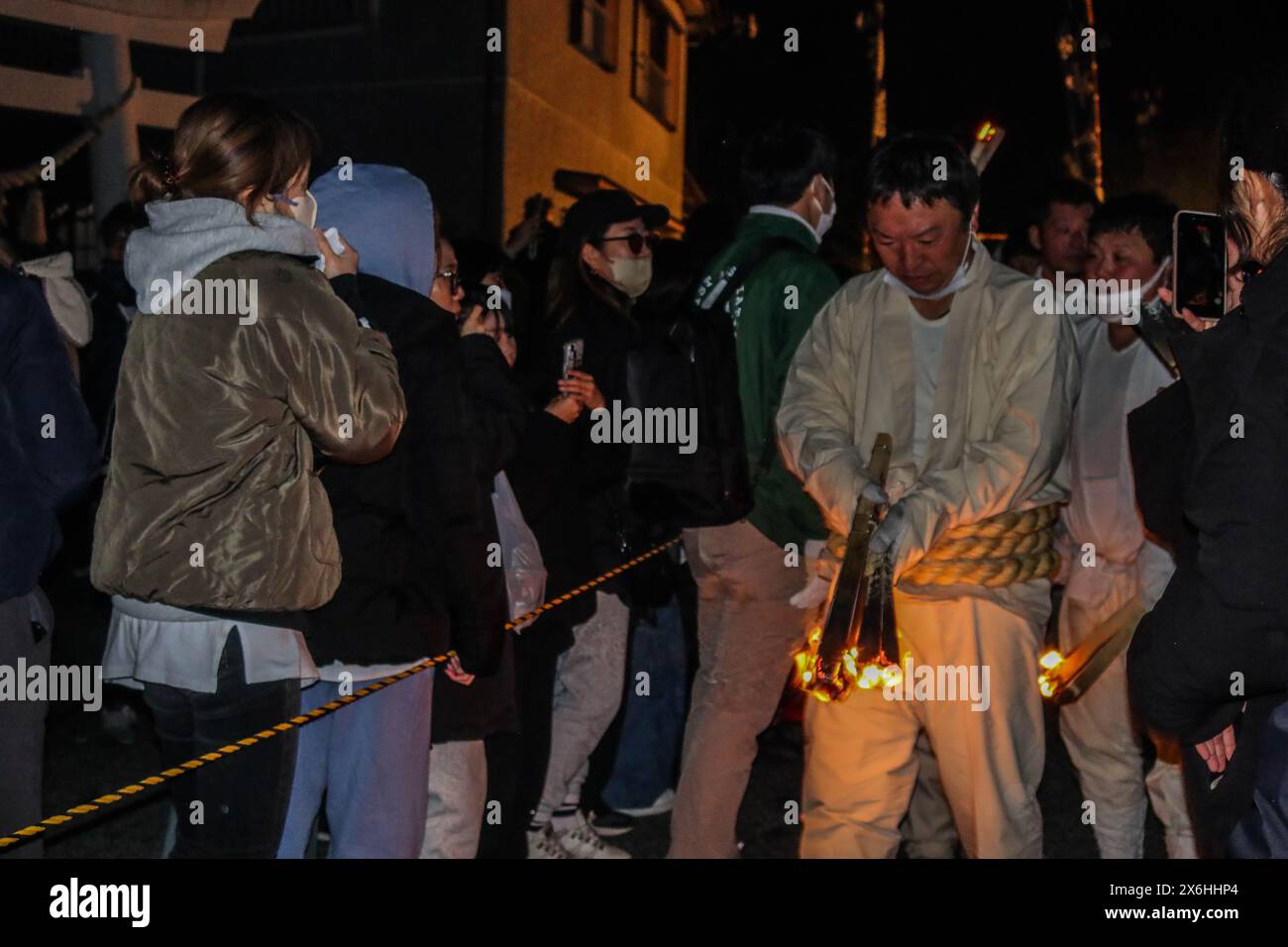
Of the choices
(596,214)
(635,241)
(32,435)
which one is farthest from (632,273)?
(32,435)

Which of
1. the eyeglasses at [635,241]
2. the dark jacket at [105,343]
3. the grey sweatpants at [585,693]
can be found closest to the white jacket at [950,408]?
the eyeglasses at [635,241]

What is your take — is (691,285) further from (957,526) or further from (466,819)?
(466,819)

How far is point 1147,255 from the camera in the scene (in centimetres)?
492

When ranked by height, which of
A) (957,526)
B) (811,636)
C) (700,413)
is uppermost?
(700,413)

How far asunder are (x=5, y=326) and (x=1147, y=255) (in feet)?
12.0

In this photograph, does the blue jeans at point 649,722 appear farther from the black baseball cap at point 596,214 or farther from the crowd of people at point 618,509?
the black baseball cap at point 596,214

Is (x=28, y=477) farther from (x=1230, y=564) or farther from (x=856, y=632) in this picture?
(x=1230, y=564)

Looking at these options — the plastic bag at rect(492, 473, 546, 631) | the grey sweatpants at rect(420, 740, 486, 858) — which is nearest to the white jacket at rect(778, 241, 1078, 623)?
the plastic bag at rect(492, 473, 546, 631)

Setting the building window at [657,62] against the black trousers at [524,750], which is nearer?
the black trousers at [524,750]

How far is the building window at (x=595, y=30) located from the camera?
18764mm

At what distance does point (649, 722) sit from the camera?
6168 millimetres

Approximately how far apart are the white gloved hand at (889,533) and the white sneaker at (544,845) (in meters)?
2.17

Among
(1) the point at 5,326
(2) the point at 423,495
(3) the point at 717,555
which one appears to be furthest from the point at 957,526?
(1) the point at 5,326

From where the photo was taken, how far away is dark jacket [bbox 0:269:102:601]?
12.0 ft
